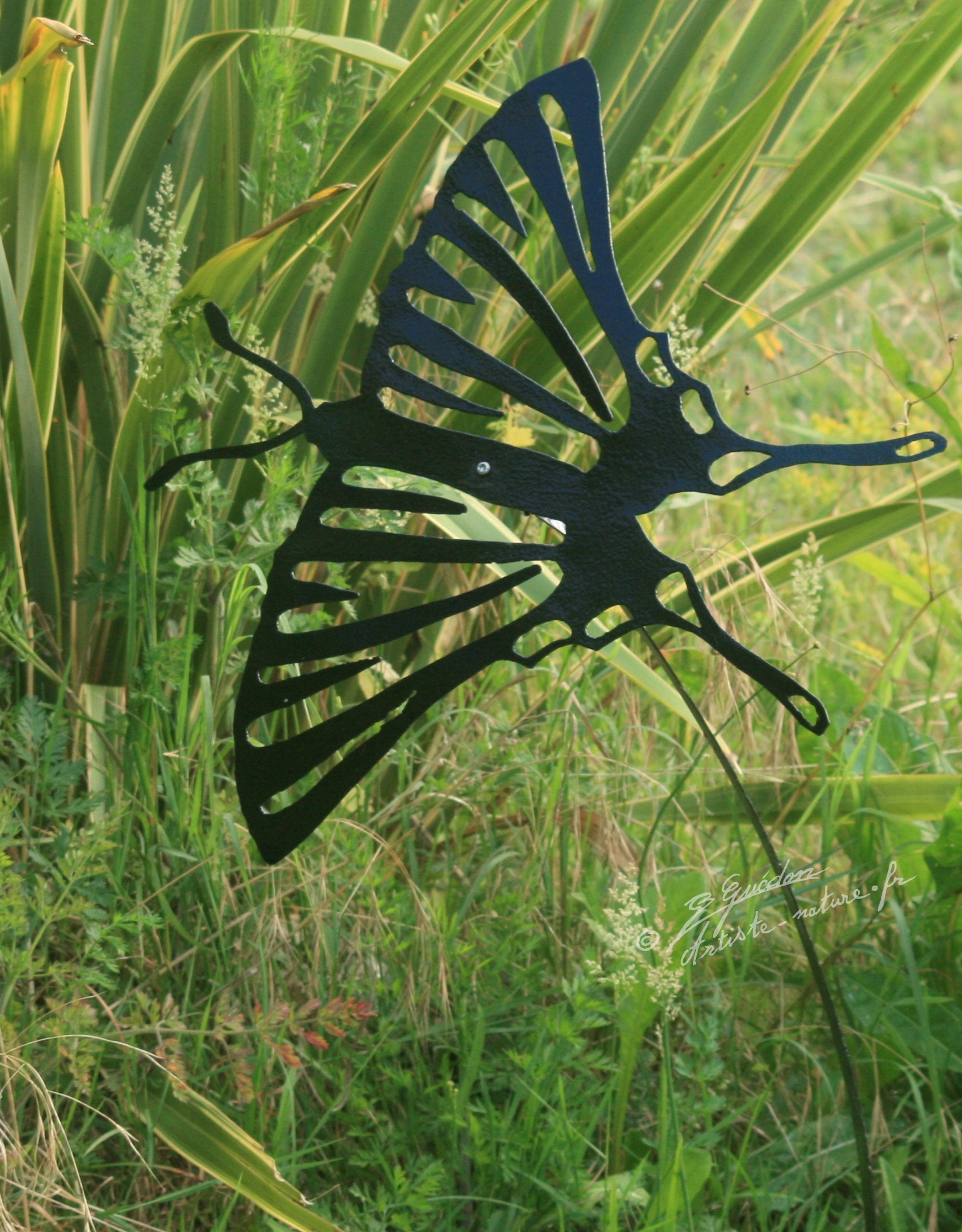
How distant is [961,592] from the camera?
1685 millimetres

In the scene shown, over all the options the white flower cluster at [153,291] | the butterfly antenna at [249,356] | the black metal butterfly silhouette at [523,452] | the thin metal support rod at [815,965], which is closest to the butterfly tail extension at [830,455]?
the black metal butterfly silhouette at [523,452]

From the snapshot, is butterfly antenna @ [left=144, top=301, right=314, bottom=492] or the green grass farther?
the green grass

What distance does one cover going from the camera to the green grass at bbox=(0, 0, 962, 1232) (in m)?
0.92

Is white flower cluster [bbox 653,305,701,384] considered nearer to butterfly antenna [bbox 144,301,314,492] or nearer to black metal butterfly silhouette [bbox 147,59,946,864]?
black metal butterfly silhouette [bbox 147,59,946,864]

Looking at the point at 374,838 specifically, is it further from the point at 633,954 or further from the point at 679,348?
the point at 679,348

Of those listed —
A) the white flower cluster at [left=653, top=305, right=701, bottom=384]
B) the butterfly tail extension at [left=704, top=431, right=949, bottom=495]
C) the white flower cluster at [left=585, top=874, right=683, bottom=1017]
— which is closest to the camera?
the butterfly tail extension at [left=704, top=431, right=949, bottom=495]

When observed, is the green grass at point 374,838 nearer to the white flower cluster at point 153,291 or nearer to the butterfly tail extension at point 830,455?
the white flower cluster at point 153,291

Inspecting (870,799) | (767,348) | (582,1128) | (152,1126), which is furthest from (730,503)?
(152,1126)

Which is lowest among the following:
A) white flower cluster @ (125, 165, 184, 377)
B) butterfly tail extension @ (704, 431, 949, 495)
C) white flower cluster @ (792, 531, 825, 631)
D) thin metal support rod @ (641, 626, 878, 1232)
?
thin metal support rod @ (641, 626, 878, 1232)

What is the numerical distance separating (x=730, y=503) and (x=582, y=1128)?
42.1 inches

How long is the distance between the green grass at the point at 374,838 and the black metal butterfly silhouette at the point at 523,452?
15 centimetres

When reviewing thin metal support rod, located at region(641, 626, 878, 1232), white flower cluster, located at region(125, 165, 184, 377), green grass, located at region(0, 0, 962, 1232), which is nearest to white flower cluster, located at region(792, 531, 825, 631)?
green grass, located at region(0, 0, 962, 1232)

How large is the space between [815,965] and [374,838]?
0.35 meters

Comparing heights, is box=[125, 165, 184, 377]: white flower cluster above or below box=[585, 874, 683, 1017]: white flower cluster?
above
